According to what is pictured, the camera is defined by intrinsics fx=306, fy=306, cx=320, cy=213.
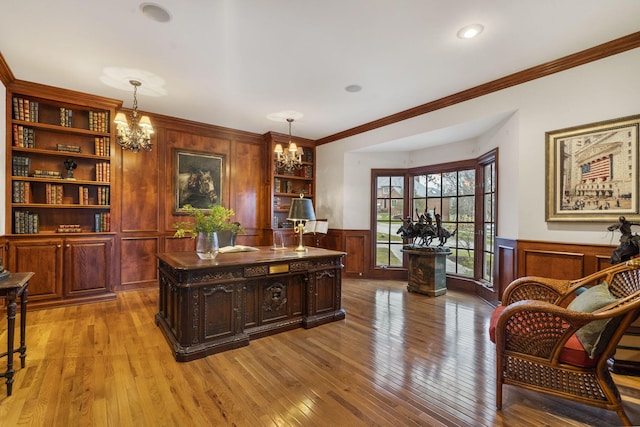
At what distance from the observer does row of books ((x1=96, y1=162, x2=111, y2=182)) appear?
14.3 ft

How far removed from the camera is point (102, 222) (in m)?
4.39

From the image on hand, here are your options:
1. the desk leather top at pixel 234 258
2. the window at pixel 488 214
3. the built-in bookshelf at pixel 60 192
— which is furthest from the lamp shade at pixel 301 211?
the built-in bookshelf at pixel 60 192

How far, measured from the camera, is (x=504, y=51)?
3.01 metres

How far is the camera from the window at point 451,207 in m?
4.68

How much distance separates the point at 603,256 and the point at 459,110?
2302mm

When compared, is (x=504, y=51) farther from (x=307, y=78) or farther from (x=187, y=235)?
(x=187, y=235)

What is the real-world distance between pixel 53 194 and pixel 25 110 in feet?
3.57

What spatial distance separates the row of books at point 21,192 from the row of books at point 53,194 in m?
0.18

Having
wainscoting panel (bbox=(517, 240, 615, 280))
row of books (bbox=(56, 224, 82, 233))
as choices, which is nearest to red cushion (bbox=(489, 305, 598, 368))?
wainscoting panel (bbox=(517, 240, 615, 280))

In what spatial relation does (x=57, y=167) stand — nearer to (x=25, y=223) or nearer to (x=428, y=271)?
(x=25, y=223)

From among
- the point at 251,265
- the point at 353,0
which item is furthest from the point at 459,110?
the point at 251,265

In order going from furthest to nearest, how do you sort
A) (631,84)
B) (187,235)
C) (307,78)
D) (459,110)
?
(187,235)
(459,110)
(307,78)
(631,84)

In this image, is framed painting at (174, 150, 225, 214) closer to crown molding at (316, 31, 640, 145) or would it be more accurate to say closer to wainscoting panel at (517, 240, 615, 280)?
crown molding at (316, 31, 640, 145)

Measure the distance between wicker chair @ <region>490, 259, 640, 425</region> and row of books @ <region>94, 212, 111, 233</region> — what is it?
4.88 meters
